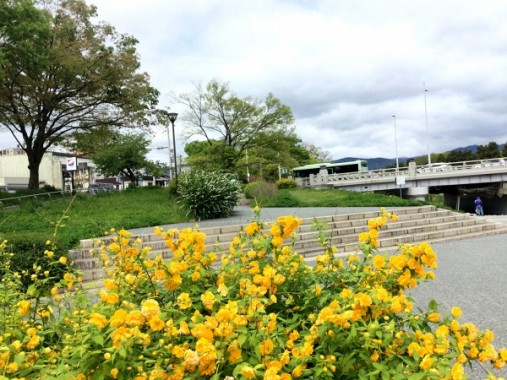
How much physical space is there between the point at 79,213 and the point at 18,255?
25.3ft

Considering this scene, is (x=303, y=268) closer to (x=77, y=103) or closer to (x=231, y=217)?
(x=231, y=217)

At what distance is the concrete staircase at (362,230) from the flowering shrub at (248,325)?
5.50m

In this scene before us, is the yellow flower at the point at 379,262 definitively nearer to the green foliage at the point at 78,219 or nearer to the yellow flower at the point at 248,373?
the yellow flower at the point at 248,373

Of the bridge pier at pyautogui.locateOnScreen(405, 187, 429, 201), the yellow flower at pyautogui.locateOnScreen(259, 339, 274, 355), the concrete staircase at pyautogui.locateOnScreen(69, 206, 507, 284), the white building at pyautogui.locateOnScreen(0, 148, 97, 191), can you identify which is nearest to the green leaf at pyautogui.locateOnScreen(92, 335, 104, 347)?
the yellow flower at pyautogui.locateOnScreen(259, 339, 274, 355)

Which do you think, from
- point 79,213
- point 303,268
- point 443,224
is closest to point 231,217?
point 79,213

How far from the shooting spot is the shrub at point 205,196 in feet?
38.1

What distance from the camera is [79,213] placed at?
1340 cm

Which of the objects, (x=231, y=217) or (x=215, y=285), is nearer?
(x=215, y=285)

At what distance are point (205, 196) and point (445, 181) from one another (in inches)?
1188

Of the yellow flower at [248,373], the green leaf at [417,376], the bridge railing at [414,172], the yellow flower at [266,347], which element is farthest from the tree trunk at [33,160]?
the bridge railing at [414,172]

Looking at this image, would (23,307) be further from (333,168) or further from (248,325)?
(333,168)

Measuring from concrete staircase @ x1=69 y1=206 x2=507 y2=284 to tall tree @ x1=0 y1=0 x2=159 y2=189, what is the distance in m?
11.2

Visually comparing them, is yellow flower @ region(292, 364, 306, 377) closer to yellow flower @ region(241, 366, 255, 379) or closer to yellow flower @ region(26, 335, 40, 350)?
yellow flower @ region(241, 366, 255, 379)

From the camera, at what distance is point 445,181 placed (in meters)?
35.0
